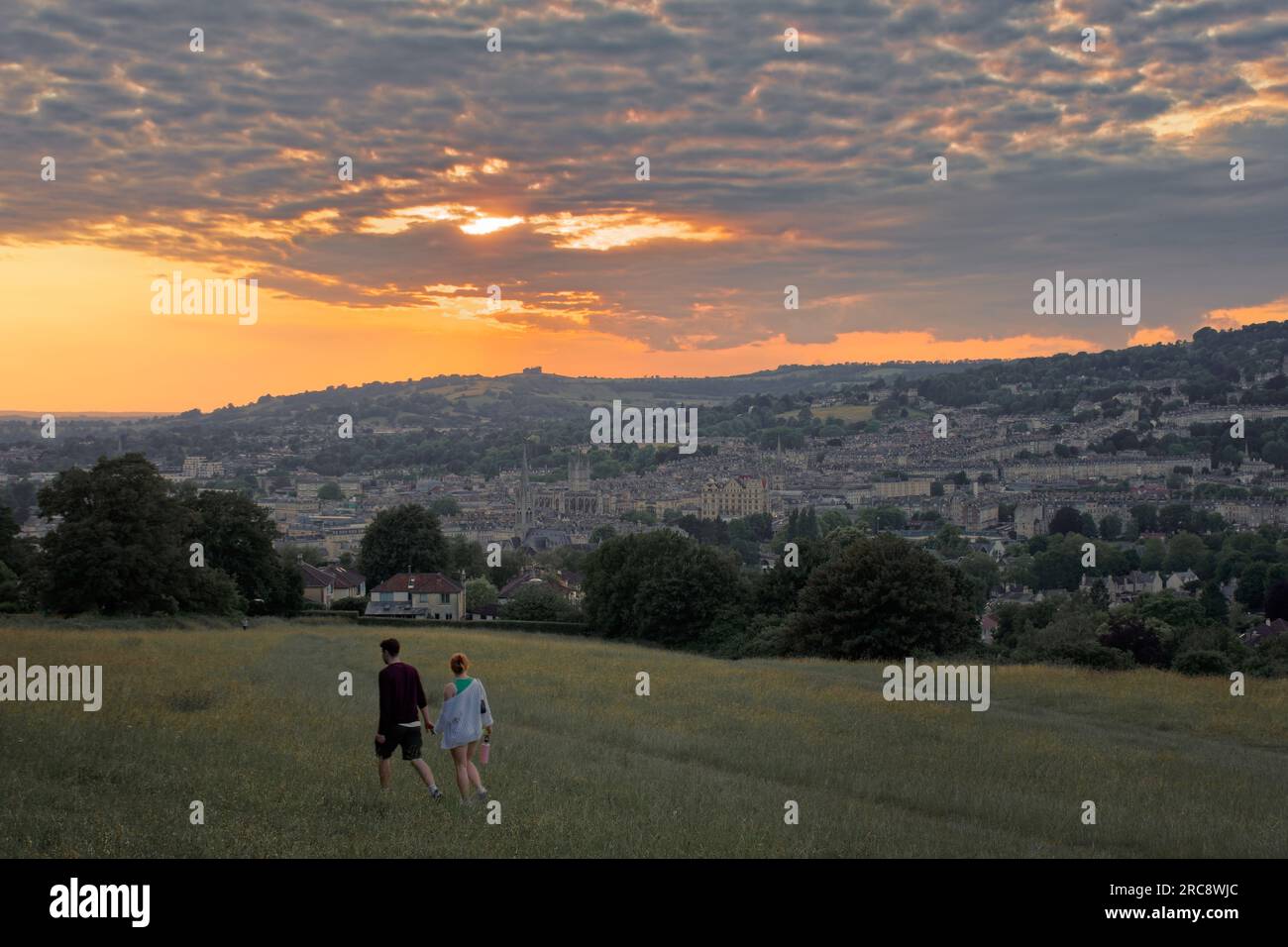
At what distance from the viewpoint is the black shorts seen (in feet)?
39.6

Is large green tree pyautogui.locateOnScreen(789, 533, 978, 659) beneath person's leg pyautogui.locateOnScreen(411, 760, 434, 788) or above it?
beneath

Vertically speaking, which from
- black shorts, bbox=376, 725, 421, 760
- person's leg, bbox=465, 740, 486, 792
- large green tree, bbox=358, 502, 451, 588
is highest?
black shorts, bbox=376, 725, 421, 760

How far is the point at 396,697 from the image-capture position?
12039mm

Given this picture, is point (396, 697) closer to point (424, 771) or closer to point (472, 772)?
point (424, 771)

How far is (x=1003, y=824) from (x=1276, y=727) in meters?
12.0

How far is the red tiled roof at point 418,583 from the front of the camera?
81.6 m

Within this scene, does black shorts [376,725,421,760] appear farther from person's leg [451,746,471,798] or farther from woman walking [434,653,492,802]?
person's leg [451,746,471,798]

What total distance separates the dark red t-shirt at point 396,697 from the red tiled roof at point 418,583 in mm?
70756

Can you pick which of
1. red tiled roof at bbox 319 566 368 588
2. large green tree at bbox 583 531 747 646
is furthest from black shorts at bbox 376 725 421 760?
red tiled roof at bbox 319 566 368 588

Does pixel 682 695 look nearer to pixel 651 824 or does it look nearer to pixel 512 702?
pixel 512 702

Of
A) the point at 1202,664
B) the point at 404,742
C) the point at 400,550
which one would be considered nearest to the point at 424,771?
the point at 404,742

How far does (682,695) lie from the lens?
25188 mm

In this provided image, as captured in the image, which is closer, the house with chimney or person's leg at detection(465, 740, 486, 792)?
person's leg at detection(465, 740, 486, 792)

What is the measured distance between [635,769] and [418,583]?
225 feet
